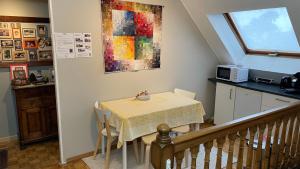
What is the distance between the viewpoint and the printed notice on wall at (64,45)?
2.72 meters

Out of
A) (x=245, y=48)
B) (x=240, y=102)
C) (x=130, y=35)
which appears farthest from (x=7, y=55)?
(x=245, y=48)

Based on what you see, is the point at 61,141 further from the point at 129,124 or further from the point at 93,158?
the point at 129,124

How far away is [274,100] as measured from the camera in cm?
325

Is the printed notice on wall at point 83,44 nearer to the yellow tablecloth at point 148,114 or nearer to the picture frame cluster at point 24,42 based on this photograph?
the yellow tablecloth at point 148,114

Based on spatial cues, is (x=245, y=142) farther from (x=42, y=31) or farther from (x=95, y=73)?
(x=42, y=31)

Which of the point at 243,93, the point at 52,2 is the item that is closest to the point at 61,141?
the point at 52,2

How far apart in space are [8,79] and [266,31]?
398cm

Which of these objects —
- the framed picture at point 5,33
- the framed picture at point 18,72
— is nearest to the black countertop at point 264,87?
the framed picture at point 18,72

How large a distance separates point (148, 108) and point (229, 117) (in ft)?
5.90

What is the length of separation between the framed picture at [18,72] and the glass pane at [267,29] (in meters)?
3.31

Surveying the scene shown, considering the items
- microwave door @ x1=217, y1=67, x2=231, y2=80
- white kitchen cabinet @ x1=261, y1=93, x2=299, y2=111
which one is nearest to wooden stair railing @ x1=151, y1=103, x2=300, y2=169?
white kitchen cabinet @ x1=261, y1=93, x2=299, y2=111

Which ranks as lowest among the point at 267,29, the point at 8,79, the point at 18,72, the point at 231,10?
the point at 8,79

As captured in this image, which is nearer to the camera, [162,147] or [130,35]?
[162,147]

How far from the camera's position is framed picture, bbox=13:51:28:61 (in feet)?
11.3
